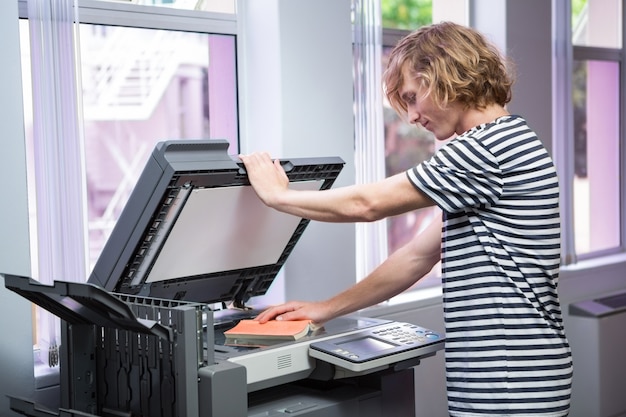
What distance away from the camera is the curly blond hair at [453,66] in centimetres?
168

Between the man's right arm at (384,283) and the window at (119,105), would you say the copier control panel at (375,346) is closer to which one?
the man's right arm at (384,283)

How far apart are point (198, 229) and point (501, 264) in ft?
2.01

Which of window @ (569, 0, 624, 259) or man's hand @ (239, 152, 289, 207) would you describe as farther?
window @ (569, 0, 624, 259)

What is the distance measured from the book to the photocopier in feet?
0.07

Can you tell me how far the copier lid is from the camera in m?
1.61

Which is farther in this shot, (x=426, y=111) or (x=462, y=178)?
(x=426, y=111)

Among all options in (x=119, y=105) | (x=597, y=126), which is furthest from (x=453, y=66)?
(x=597, y=126)

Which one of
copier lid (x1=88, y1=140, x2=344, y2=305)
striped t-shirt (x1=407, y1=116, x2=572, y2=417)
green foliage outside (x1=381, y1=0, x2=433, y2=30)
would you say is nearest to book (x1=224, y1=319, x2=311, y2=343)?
copier lid (x1=88, y1=140, x2=344, y2=305)

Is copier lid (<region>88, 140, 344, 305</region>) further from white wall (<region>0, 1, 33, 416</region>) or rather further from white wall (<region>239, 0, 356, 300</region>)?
white wall (<region>239, 0, 356, 300</region>)

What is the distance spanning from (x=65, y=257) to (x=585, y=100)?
9.95ft

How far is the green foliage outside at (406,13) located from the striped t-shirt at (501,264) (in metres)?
1.55

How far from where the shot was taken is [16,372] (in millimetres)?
1856

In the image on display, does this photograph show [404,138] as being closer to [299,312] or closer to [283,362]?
[299,312]

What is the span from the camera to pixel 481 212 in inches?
64.9
